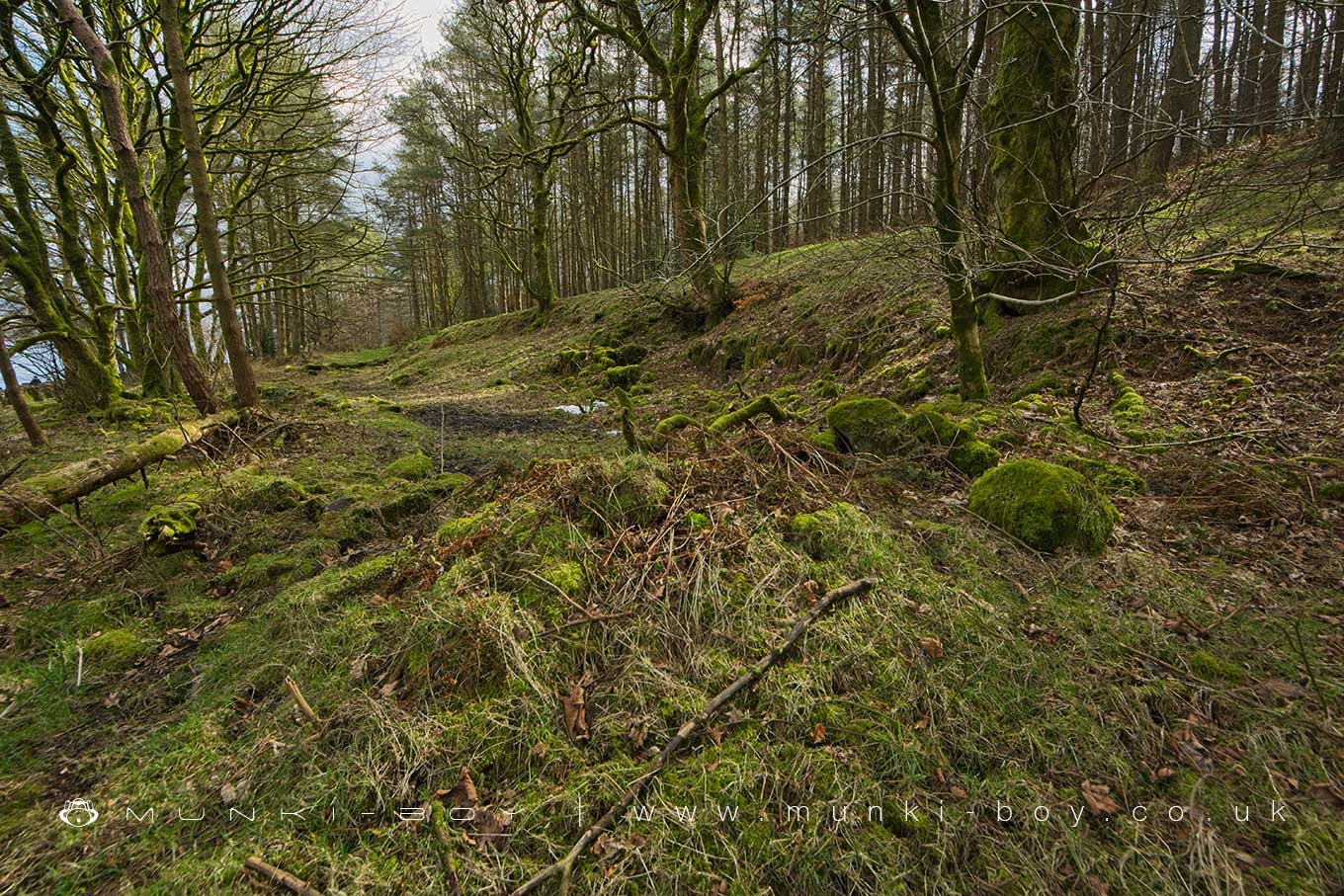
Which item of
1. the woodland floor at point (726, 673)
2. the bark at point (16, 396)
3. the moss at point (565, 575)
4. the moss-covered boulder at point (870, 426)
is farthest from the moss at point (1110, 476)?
the bark at point (16, 396)

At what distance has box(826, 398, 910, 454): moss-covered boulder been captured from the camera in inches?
175

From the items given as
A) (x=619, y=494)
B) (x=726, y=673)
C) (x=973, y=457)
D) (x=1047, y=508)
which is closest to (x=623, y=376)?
(x=973, y=457)

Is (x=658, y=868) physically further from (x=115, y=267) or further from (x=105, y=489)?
(x=115, y=267)

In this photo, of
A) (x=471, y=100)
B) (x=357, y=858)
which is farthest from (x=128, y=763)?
(x=471, y=100)

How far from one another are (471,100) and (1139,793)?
88.1 ft

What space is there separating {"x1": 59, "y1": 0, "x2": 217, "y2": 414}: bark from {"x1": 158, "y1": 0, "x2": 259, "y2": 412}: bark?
413mm

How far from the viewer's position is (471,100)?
21594 mm

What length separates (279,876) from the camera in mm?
1696

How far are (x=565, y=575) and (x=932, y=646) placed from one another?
5.87ft

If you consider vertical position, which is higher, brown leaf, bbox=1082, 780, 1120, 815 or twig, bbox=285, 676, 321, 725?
twig, bbox=285, 676, 321, 725

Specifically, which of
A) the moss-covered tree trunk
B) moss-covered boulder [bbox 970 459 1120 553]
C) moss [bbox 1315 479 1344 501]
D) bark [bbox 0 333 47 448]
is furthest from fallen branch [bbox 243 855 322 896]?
bark [bbox 0 333 47 448]

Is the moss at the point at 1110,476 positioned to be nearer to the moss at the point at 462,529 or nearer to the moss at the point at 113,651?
the moss at the point at 462,529

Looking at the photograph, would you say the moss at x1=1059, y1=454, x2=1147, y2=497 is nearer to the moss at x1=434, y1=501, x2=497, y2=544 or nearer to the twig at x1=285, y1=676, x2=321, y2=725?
the moss at x1=434, y1=501, x2=497, y2=544

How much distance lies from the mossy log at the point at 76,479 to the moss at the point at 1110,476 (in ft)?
24.5
